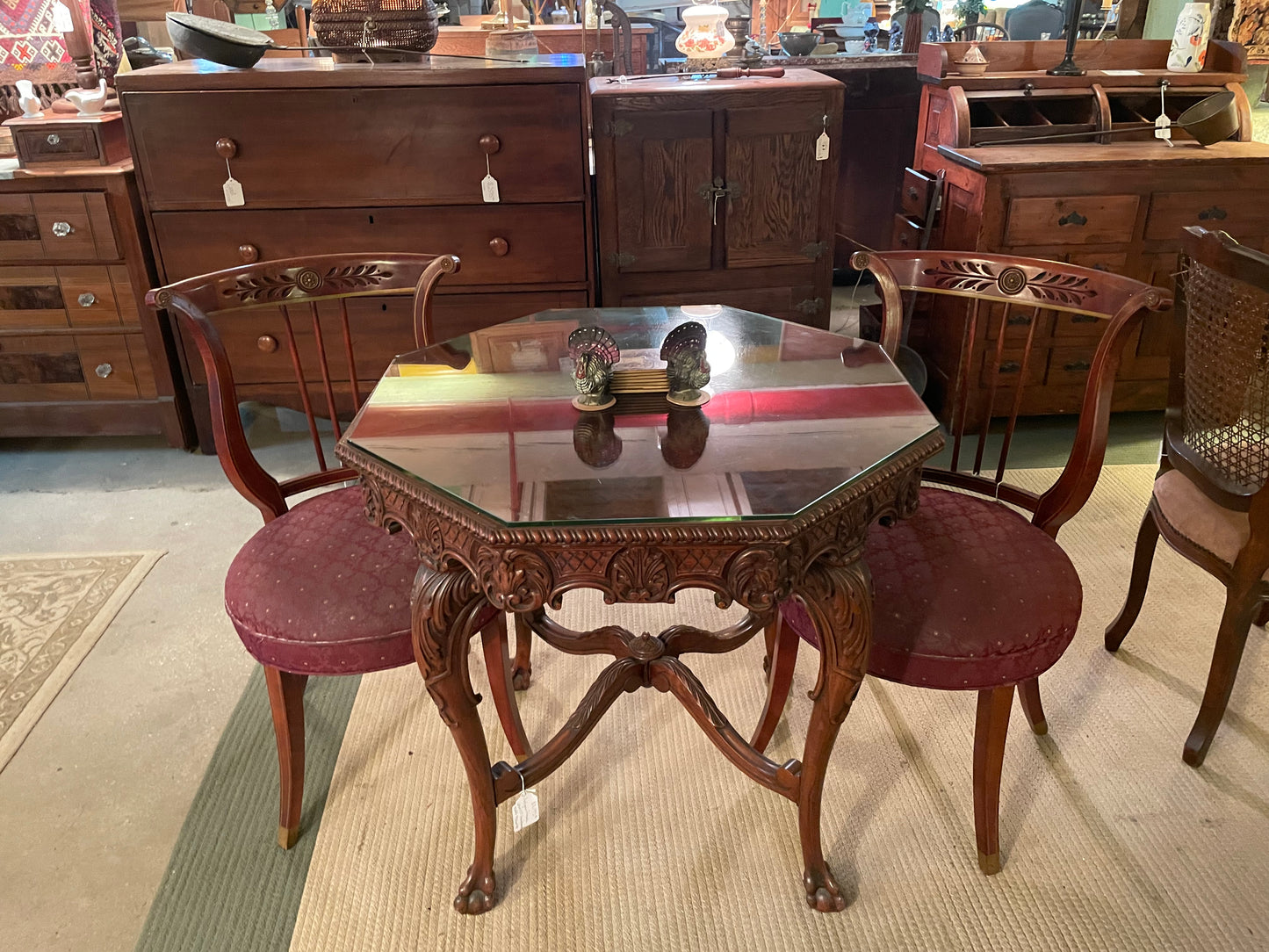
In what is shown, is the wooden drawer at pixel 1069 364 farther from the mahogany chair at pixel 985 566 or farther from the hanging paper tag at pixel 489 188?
the hanging paper tag at pixel 489 188

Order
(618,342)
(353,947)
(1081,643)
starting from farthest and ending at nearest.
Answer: (1081,643) → (618,342) → (353,947)

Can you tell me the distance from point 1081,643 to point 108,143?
318 cm

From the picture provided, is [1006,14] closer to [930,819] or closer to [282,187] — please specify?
[282,187]

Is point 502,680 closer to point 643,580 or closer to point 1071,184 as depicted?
point 643,580

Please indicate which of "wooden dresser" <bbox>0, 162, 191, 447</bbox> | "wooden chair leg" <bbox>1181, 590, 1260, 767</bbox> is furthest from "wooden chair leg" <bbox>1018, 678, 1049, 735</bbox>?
"wooden dresser" <bbox>0, 162, 191, 447</bbox>

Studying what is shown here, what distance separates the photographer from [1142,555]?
6.66 ft

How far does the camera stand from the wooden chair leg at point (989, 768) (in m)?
1.50

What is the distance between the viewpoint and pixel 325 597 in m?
1.48

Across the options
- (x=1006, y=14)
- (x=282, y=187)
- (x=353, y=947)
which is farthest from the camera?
(x=1006, y=14)

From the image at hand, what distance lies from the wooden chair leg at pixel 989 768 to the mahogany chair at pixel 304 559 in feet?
2.79

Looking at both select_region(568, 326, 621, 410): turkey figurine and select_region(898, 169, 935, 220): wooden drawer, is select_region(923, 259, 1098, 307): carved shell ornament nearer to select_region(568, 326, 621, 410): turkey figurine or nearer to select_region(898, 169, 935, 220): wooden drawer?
select_region(568, 326, 621, 410): turkey figurine

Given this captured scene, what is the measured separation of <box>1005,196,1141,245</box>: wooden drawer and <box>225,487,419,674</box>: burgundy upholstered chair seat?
224 cm

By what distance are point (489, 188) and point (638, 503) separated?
1.89m

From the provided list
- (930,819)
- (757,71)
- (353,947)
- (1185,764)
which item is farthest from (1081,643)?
(757,71)
